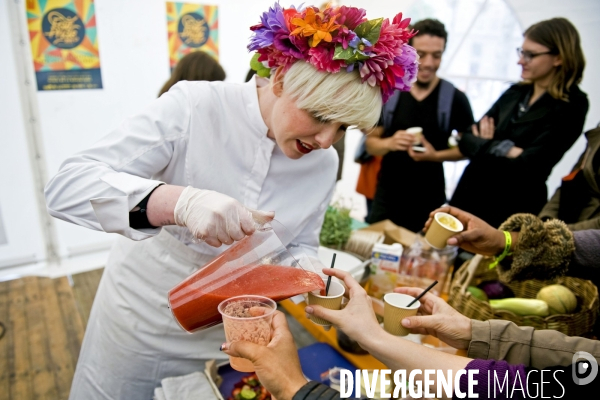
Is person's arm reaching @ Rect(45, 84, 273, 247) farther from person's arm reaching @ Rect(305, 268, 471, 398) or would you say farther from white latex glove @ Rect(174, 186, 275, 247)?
person's arm reaching @ Rect(305, 268, 471, 398)

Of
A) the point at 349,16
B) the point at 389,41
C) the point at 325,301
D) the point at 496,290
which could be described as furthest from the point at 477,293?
the point at 349,16

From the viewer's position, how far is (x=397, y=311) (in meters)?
1.35

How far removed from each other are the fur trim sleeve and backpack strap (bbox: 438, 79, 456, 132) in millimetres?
1534

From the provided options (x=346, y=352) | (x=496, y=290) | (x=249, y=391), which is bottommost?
(x=346, y=352)

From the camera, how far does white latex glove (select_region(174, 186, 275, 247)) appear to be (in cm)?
104

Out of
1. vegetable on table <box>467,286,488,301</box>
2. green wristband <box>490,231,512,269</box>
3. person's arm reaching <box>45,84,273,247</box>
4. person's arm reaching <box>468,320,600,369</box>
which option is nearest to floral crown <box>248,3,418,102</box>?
person's arm reaching <box>45,84,273,247</box>

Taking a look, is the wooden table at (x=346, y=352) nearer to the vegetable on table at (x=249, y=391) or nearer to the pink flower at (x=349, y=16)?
the vegetable on table at (x=249, y=391)

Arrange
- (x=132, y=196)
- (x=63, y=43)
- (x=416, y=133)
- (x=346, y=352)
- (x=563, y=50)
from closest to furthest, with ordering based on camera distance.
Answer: (x=132, y=196) < (x=346, y=352) < (x=563, y=50) < (x=416, y=133) < (x=63, y=43)

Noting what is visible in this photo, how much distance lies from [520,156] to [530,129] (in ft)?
0.68

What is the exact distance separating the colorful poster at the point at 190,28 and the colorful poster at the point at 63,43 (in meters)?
0.74

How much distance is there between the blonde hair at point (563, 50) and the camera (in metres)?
2.57

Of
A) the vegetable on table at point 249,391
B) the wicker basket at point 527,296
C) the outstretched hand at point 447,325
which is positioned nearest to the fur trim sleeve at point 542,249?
the wicker basket at point 527,296

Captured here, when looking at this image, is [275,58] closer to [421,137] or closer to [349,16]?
[349,16]

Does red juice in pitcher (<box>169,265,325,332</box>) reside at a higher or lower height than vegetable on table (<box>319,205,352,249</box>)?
higher
